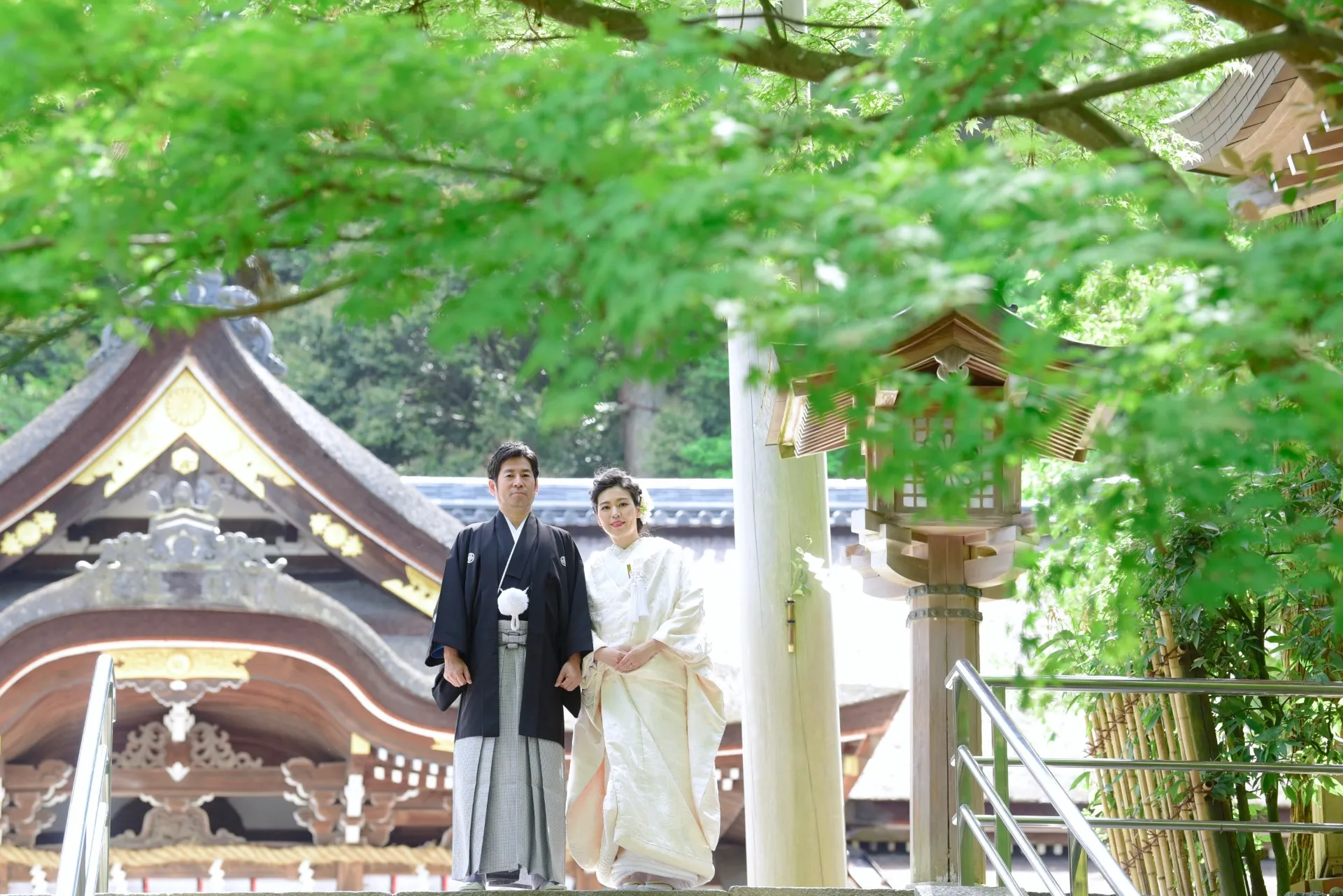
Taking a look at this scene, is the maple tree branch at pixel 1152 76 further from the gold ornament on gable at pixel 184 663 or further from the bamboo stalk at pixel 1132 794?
the gold ornament on gable at pixel 184 663

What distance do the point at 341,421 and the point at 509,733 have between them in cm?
1628

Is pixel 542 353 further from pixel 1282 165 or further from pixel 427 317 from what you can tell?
pixel 427 317

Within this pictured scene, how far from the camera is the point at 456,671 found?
5141mm

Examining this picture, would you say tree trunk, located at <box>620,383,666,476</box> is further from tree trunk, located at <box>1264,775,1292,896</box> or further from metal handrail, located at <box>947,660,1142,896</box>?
metal handrail, located at <box>947,660,1142,896</box>

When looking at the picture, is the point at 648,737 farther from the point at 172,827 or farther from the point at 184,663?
the point at 172,827

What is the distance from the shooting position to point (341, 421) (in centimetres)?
2086

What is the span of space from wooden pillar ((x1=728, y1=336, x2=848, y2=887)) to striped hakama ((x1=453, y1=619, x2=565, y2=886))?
90cm

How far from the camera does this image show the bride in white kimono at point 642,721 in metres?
5.11

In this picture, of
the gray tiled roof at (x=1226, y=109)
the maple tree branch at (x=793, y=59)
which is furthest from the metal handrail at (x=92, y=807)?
the gray tiled roof at (x=1226, y=109)

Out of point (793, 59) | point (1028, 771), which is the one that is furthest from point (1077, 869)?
point (793, 59)

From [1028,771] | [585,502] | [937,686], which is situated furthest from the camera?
[585,502]

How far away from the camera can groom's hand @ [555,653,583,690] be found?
5184 mm

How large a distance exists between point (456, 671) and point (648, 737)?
67 cm

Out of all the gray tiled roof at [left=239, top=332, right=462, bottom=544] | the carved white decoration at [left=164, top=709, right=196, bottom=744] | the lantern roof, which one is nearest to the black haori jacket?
the lantern roof
